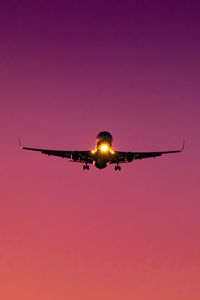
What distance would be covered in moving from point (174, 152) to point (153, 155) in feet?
16.9

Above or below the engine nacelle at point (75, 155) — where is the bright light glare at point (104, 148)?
above

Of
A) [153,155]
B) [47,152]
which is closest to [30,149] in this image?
[47,152]

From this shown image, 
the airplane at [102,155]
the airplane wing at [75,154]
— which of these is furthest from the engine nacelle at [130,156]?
the airplane wing at [75,154]

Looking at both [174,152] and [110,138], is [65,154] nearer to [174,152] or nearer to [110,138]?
[110,138]

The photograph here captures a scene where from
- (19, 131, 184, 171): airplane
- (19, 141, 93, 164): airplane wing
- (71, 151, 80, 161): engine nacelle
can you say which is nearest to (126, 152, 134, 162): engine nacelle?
(19, 131, 184, 171): airplane

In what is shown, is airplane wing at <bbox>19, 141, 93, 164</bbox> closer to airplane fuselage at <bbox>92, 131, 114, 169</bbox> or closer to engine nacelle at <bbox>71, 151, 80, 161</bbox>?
engine nacelle at <bbox>71, 151, 80, 161</bbox>

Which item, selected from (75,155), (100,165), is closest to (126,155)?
(100,165)

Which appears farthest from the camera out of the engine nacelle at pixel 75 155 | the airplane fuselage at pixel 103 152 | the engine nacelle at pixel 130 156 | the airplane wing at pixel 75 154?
the engine nacelle at pixel 130 156

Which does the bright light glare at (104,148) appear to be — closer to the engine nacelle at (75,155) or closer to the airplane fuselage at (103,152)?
the airplane fuselage at (103,152)

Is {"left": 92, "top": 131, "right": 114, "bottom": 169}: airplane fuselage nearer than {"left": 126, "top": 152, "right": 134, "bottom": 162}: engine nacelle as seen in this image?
Yes

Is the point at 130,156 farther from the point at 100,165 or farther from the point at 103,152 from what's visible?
the point at 100,165

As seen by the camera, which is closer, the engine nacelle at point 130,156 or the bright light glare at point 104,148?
the bright light glare at point 104,148

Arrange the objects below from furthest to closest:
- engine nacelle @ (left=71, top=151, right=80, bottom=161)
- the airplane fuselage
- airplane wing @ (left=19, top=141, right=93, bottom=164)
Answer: the airplane fuselage, airplane wing @ (left=19, top=141, right=93, bottom=164), engine nacelle @ (left=71, top=151, right=80, bottom=161)

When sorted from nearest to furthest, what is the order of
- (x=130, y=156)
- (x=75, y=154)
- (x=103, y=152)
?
(x=75, y=154)
(x=103, y=152)
(x=130, y=156)
